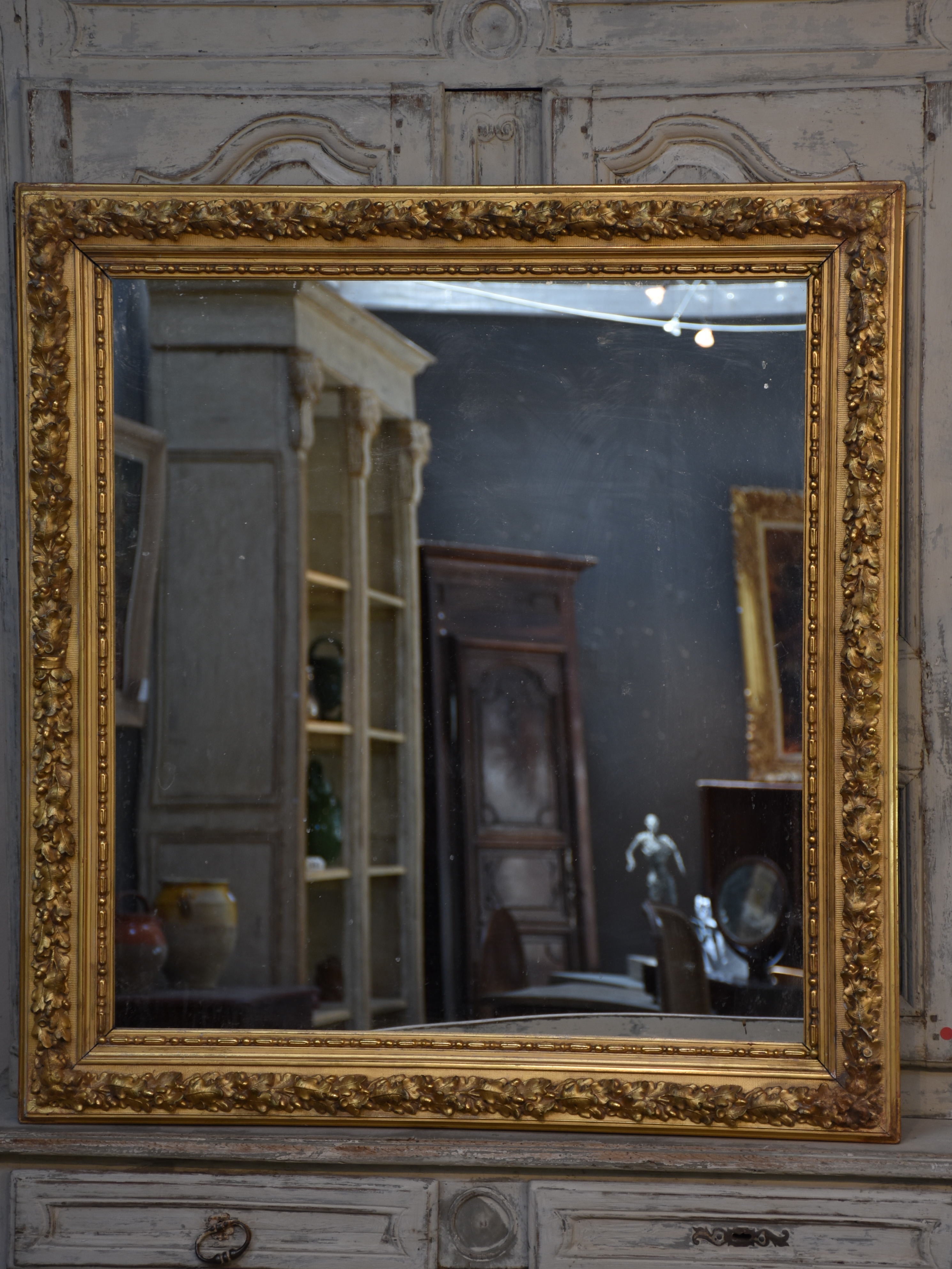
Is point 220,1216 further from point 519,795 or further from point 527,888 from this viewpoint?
point 519,795

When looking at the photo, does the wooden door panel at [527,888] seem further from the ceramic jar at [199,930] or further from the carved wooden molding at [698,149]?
the carved wooden molding at [698,149]

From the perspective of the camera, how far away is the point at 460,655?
2.01 metres

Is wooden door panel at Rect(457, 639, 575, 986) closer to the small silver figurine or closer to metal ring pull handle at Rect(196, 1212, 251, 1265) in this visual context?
the small silver figurine

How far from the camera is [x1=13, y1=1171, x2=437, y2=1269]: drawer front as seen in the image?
1825 mm

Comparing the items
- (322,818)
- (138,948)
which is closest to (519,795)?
(322,818)

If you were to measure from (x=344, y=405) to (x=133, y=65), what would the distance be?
74 cm

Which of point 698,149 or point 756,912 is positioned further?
point 698,149

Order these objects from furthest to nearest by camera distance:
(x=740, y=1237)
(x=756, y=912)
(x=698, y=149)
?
(x=698, y=149) → (x=756, y=912) → (x=740, y=1237)

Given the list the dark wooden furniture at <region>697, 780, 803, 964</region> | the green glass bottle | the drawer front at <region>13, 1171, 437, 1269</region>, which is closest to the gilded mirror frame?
the dark wooden furniture at <region>697, 780, 803, 964</region>

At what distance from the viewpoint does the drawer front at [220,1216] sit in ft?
5.99

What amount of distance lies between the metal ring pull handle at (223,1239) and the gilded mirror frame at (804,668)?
6.6 inches

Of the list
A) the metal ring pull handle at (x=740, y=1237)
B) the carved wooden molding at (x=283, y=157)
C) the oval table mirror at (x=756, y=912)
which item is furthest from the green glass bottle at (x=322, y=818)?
the carved wooden molding at (x=283, y=157)

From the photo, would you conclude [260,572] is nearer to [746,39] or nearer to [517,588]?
[517,588]

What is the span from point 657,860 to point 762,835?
7.2 inches
